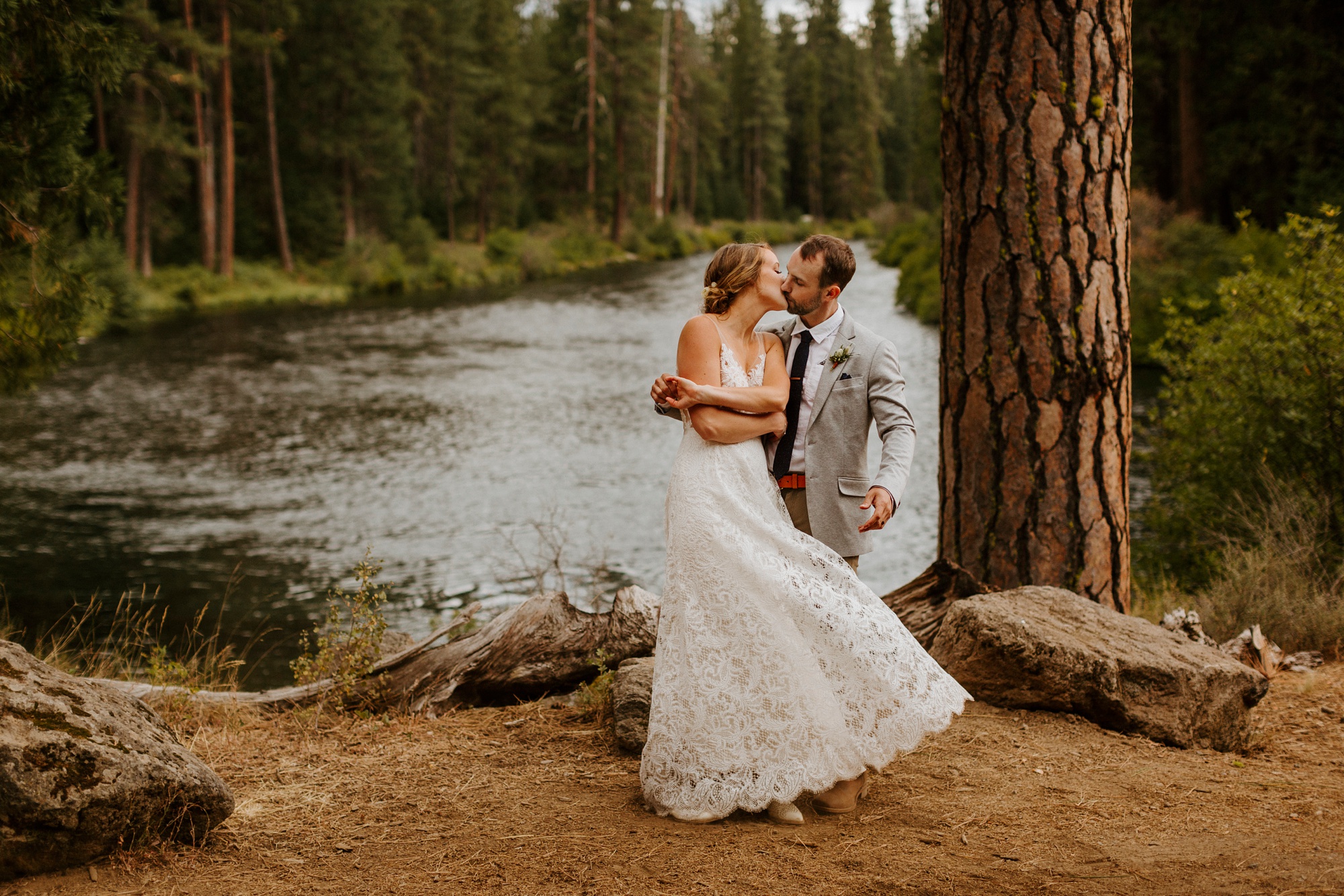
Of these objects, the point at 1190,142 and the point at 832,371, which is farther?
the point at 1190,142

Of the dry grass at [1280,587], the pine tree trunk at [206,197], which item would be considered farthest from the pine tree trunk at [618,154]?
the dry grass at [1280,587]

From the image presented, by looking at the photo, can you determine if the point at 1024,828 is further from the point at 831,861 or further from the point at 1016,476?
the point at 1016,476

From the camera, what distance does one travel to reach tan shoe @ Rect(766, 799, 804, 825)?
362 cm

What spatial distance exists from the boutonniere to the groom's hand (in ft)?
1.71

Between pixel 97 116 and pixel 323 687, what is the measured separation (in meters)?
32.6

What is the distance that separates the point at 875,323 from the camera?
25828 mm

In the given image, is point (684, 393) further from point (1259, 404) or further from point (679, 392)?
point (1259, 404)

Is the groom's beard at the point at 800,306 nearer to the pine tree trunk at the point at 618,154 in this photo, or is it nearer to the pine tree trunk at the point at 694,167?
the pine tree trunk at the point at 618,154

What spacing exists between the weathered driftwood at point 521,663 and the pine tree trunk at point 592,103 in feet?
181

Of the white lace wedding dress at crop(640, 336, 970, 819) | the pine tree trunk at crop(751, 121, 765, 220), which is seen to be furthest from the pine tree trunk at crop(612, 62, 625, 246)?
the white lace wedding dress at crop(640, 336, 970, 819)

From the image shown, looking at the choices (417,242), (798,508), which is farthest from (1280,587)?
(417,242)

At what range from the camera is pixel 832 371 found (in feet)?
12.6

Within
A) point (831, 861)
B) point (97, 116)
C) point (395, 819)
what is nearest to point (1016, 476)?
point (831, 861)

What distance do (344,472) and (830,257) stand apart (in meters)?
12.2
